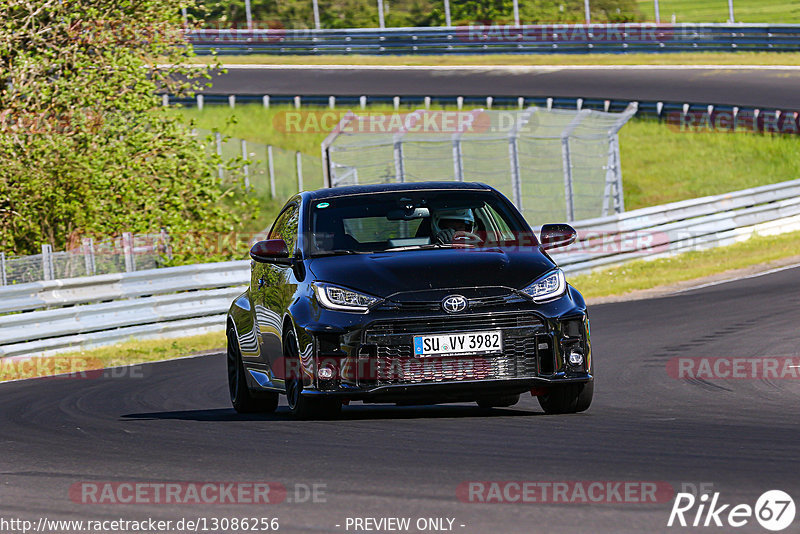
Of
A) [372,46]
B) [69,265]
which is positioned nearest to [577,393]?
[69,265]

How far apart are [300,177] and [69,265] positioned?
1309 centimetres

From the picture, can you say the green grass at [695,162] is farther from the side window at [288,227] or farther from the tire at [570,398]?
the tire at [570,398]

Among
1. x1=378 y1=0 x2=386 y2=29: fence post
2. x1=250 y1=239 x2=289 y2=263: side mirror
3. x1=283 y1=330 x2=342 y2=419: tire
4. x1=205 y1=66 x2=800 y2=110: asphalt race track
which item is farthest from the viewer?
x1=378 y1=0 x2=386 y2=29: fence post

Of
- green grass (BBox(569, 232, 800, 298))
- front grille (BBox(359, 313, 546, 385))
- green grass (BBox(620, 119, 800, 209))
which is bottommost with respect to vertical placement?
green grass (BBox(620, 119, 800, 209))

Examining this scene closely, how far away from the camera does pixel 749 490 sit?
19.4 feet

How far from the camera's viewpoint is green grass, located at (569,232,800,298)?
22.2m

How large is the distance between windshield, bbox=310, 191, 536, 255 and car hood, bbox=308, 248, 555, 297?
0.30m

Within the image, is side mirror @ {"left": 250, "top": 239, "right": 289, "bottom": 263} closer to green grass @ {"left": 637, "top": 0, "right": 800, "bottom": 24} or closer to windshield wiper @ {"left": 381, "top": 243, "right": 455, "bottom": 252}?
windshield wiper @ {"left": 381, "top": 243, "right": 455, "bottom": 252}

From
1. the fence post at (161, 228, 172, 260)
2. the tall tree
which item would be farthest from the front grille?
the tall tree

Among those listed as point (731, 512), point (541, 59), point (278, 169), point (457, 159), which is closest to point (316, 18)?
point (541, 59)

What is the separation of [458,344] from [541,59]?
138ft

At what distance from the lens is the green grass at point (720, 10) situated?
172 ft

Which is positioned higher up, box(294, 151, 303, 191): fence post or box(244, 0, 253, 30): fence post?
box(244, 0, 253, 30): fence post

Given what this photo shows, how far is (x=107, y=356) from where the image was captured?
1711 centimetres
